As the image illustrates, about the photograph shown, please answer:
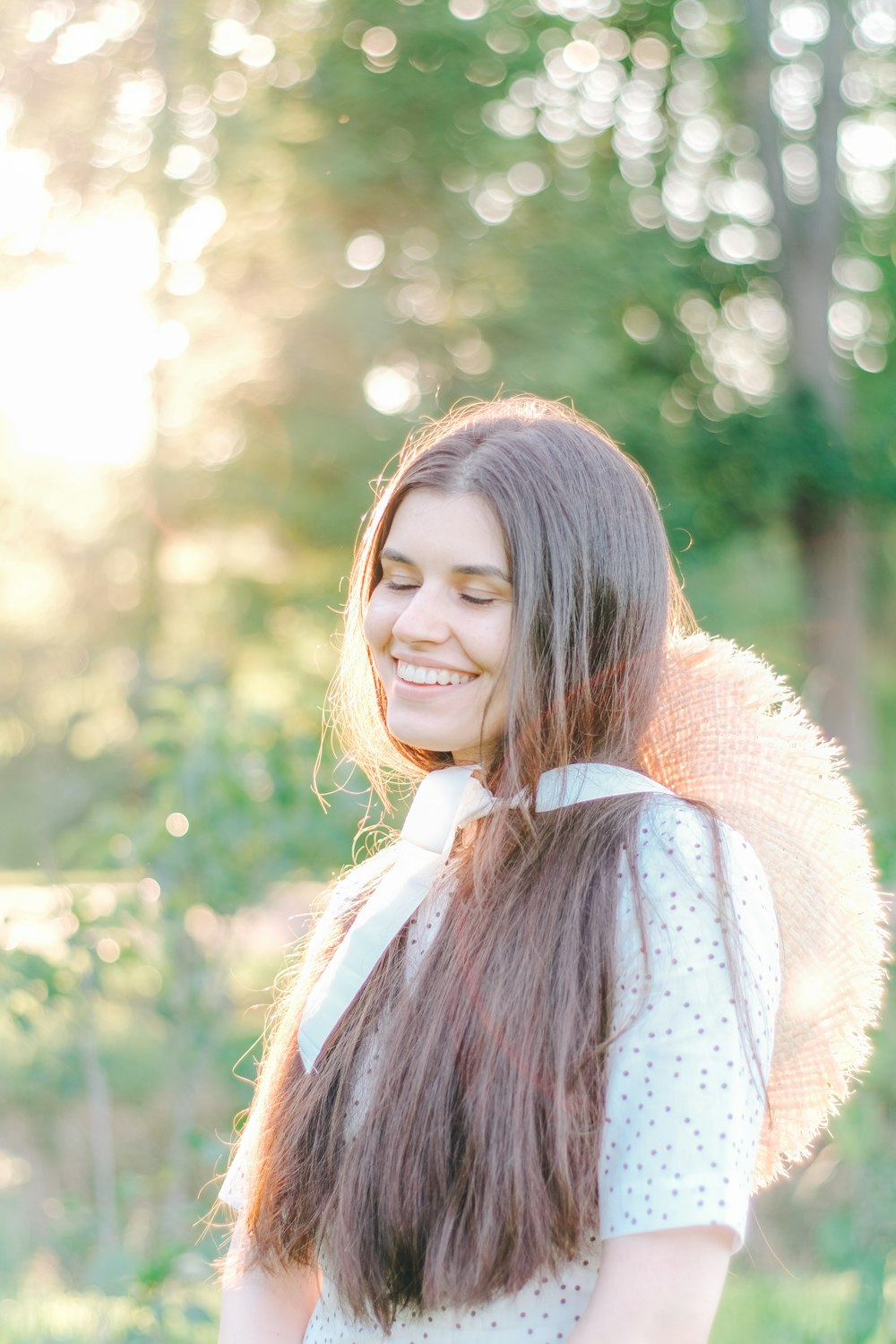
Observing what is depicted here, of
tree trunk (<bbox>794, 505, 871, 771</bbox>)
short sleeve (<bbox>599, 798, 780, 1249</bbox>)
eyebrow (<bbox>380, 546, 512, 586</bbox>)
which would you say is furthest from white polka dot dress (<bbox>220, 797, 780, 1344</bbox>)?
tree trunk (<bbox>794, 505, 871, 771</bbox>)

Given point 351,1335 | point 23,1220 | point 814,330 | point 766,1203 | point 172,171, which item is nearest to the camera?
point 351,1335

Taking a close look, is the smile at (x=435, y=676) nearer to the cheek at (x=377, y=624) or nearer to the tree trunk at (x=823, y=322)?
the cheek at (x=377, y=624)

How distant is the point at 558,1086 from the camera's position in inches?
50.3

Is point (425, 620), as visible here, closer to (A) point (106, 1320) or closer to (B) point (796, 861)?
(B) point (796, 861)

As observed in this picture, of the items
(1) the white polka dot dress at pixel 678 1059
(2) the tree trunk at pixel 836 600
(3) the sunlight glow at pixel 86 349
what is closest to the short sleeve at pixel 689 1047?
(1) the white polka dot dress at pixel 678 1059

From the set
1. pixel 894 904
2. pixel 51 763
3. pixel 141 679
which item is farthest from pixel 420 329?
pixel 894 904

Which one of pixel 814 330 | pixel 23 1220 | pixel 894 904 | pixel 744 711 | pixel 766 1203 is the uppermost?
pixel 814 330

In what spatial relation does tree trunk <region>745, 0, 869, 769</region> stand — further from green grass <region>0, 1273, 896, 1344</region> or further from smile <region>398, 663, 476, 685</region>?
smile <region>398, 663, 476, 685</region>

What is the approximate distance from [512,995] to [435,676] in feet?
1.29

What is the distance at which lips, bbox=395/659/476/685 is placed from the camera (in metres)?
1.54

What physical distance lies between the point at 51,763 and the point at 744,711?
11.0 m

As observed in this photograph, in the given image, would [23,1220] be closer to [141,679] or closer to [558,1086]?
[558,1086]

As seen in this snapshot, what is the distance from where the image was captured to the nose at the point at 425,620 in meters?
1.51

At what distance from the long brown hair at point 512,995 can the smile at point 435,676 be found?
0.09 meters
